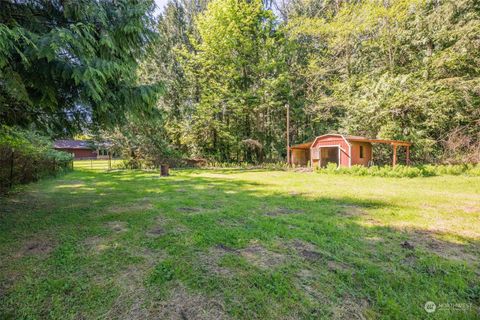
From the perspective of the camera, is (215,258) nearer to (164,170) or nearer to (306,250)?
(306,250)

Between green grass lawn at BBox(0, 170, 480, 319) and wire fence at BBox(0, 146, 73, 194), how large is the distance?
2069 mm

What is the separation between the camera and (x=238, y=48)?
20297 millimetres

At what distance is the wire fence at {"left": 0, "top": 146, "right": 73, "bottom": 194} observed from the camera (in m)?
6.71

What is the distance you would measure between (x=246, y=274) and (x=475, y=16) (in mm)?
19749

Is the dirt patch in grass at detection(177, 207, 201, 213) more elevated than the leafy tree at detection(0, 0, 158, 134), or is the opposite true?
the leafy tree at detection(0, 0, 158, 134)

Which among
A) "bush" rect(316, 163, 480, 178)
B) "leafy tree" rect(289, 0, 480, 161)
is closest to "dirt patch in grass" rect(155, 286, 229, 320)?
"bush" rect(316, 163, 480, 178)

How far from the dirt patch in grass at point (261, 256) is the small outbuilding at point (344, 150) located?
1204cm

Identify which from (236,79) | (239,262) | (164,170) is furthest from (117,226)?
(236,79)

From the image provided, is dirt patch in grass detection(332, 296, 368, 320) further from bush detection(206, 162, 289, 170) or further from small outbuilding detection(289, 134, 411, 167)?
bush detection(206, 162, 289, 170)

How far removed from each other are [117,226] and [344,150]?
42.7 feet

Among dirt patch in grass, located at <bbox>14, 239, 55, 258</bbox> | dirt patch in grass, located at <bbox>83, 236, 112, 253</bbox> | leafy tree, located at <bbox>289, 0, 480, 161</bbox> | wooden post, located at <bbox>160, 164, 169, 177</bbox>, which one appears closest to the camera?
dirt patch in grass, located at <bbox>14, 239, 55, 258</bbox>

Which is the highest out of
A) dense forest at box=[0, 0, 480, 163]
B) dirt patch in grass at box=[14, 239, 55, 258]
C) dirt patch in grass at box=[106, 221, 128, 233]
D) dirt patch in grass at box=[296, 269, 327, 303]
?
dense forest at box=[0, 0, 480, 163]

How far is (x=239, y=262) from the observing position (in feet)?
9.16

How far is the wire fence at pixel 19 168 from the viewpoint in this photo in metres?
6.71
